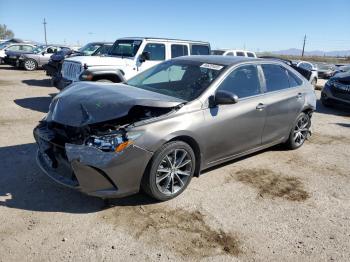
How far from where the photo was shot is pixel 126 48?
1021 centimetres

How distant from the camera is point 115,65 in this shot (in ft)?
31.0

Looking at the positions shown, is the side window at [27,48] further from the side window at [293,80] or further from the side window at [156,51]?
the side window at [293,80]

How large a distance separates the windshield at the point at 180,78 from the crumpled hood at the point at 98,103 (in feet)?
0.94

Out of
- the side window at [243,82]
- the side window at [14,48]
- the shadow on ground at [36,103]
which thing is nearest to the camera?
the side window at [243,82]

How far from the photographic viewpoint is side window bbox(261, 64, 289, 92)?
18.2 ft

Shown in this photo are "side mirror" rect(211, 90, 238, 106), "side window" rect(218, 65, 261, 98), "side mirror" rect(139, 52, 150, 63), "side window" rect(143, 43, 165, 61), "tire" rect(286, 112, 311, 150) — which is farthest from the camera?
"side window" rect(143, 43, 165, 61)

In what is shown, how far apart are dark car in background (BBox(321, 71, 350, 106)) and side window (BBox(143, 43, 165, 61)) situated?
18.0 ft

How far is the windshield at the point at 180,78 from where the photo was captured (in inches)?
183

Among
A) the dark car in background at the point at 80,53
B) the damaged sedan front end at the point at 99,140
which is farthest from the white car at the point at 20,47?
the damaged sedan front end at the point at 99,140

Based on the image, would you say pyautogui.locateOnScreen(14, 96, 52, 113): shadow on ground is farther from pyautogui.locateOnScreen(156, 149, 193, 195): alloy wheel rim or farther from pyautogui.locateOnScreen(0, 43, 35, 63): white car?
pyautogui.locateOnScreen(0, 43, 35, 63): white car

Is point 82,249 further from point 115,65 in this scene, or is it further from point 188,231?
point 115,65

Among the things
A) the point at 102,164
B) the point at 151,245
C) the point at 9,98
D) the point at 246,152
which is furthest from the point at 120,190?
the point at 9,98

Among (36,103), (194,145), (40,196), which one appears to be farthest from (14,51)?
(194,145)

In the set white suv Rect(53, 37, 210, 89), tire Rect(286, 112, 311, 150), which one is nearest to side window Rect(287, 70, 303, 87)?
tire Rect(286, 112, 311, 150)
